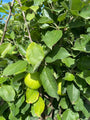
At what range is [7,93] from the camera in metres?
0.70

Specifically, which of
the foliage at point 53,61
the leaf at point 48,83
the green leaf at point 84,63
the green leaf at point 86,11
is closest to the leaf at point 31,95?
the foliage at point 53,61

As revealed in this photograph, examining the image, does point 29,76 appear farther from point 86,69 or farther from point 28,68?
point 86,69

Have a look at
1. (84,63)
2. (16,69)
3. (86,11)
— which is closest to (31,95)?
(16,69)

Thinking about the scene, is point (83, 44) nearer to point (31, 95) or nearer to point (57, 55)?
point (57, 55)

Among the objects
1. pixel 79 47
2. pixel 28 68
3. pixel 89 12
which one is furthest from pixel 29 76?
pixel 89 12

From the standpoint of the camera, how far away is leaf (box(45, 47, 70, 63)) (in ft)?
1.96

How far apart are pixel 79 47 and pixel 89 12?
0.13 m

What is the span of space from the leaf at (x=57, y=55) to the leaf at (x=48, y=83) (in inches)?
2.0

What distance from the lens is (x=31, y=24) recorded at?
0.80 m

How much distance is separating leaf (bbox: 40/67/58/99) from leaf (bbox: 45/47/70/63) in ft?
0.17

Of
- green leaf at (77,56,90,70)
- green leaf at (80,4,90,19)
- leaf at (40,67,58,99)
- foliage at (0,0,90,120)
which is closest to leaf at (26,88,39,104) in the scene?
foliage at (0,0,90,120)

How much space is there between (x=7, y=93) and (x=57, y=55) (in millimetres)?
297

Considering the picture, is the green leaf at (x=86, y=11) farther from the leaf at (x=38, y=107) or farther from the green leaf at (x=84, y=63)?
the leaf at (x=38, y=107)

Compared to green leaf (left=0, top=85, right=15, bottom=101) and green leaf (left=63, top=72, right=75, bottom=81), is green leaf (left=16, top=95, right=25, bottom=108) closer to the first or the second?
green leaf (left=0, top=85, right=15, bottom=101)
